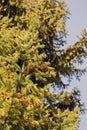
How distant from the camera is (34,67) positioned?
966 centimetres

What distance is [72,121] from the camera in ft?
33.3

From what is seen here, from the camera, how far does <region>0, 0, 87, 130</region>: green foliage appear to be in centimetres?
891

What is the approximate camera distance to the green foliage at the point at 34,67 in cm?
891

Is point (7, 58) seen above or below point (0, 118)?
above

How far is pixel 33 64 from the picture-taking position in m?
9.48

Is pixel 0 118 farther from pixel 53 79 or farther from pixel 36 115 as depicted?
pixel 53 79

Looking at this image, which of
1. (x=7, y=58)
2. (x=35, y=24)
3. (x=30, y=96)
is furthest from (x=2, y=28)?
(x=30, y=96)

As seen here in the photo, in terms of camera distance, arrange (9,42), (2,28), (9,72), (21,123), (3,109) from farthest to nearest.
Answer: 1. (2,28)
2. (9,42)
3. (9,72)
4. (21,123)
5. (3,109)

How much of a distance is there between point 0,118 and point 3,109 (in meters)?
0.31

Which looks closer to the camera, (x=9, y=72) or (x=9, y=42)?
(x=9, y=72)

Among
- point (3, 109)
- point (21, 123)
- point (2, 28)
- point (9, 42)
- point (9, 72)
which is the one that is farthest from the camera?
point (2, 28)

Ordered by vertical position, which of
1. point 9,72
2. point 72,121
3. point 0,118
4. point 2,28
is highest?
point 2,28

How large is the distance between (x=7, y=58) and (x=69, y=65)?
173 inches

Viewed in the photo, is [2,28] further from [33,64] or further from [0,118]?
[0,118]
